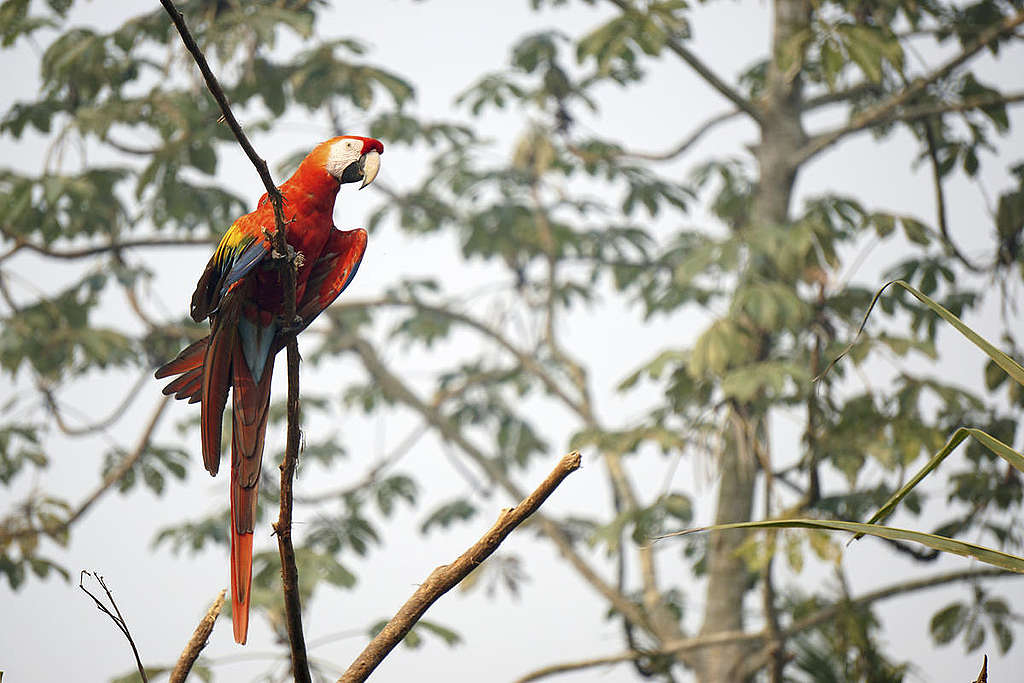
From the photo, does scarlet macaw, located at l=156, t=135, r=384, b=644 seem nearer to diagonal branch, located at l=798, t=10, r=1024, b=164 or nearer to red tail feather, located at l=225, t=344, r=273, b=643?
red tail feather, located at l=225, t=344, r=273, b=643

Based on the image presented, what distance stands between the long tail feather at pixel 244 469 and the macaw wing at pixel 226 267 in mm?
57

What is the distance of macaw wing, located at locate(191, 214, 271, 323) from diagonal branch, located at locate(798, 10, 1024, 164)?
6.17 feet

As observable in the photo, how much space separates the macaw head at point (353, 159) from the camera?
38.3 inches

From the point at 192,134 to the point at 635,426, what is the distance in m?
1.34

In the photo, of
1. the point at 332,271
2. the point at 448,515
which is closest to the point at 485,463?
the point at 448,515

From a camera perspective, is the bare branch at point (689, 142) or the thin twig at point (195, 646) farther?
the bare branch at point (689, 142)

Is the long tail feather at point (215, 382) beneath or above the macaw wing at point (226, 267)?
beneath

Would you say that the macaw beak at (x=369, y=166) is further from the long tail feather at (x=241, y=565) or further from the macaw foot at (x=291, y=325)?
the long tail feather at (x=241, y=565)

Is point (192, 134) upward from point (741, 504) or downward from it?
upward

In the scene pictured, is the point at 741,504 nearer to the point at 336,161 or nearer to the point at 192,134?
the point at 192,134

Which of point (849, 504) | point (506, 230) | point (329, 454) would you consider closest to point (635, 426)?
point (849, 504)

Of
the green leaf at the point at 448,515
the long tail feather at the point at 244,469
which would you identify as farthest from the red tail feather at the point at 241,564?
the green leaf at the point at 448,515

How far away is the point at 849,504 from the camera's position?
2289mm

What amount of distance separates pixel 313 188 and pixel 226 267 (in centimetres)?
13
